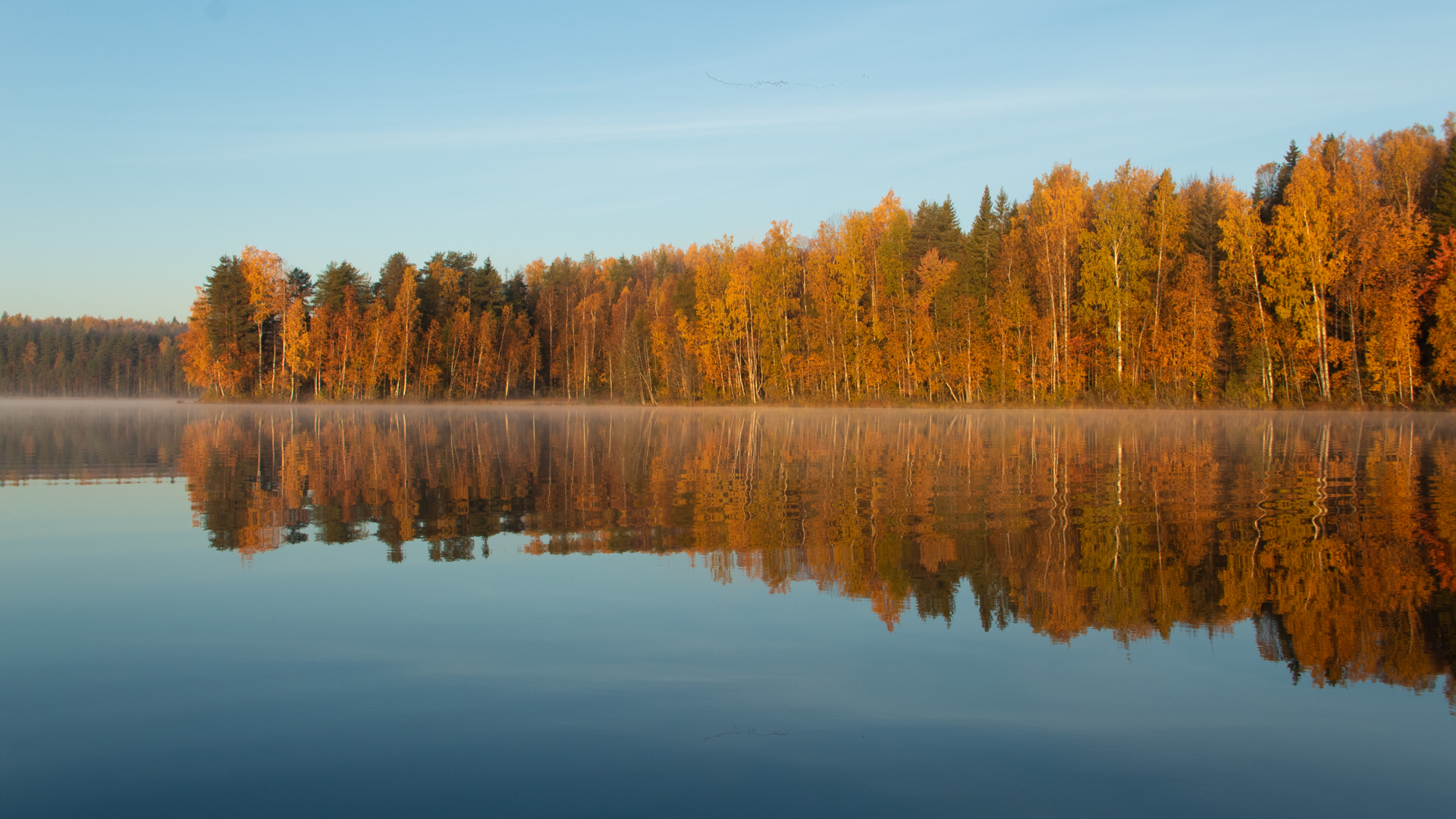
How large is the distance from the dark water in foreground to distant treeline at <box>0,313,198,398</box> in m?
140

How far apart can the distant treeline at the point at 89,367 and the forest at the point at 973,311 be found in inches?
2197

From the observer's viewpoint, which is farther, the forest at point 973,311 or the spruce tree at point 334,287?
the spruce tree at point 334,287

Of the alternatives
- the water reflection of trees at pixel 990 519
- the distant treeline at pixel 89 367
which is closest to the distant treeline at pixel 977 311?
the water reflection of trees at pixel 990 519

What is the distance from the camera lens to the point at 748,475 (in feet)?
53.2

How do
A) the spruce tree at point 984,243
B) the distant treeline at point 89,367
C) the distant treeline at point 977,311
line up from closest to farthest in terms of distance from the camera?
the distant treeline at point 977,311 → the spruce tree at point 984,243 → the distant treeline at point 89,367

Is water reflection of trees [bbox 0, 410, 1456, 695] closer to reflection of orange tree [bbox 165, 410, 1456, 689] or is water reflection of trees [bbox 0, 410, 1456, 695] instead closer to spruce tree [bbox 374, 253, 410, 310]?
reflection of orange tree [bbox 165, 410, 1456, 689]

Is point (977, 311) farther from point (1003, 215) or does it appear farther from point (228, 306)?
point (228, 306)

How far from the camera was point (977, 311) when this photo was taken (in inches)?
2276

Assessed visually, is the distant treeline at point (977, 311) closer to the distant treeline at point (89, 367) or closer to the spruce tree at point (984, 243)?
the spruce tree at point (984, 243)

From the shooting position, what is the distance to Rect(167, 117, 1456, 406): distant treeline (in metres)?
44.5

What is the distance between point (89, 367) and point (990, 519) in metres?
155

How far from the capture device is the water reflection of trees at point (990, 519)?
659 cm

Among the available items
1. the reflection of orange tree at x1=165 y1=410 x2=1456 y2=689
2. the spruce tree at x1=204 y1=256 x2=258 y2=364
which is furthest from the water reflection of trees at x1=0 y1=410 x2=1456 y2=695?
the spruce tree at x1=204 y1=256 x2=258 y2=364

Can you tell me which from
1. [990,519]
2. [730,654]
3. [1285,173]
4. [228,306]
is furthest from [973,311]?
[228,306]
